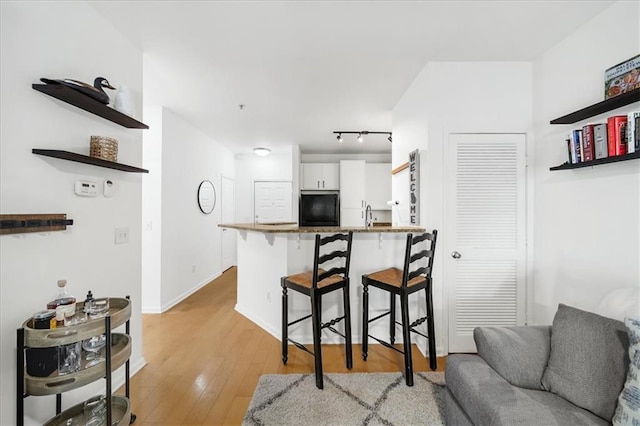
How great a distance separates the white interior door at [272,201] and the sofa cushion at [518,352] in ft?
15.9

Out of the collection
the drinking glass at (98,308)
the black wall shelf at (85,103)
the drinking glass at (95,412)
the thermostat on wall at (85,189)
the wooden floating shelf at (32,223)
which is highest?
the black wall shelf at (85,103)

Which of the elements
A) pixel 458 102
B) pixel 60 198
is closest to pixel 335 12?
pixel 458 102

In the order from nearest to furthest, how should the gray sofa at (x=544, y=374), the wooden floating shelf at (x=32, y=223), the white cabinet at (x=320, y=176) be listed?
1. the gray sofa at (x=544, y=374)
2. the wooden floating shelf at (x=32, y=223)
3. the white cabinet at (x=320, y=176)

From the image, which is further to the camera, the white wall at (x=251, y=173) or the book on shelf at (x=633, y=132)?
the white wall at (x=251, y=173)

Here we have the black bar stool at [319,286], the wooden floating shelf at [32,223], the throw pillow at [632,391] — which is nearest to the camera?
the throw pillow at [632,391]

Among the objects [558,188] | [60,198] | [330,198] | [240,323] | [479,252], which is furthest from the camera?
[330,198]

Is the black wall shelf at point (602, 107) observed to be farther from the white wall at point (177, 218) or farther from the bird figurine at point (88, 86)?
the white wall at point (177, 218)

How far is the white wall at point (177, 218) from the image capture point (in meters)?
3.48

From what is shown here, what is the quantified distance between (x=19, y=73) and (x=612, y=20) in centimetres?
352

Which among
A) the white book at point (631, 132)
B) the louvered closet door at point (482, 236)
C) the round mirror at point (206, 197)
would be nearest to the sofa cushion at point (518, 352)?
the louvered closet door at point (482, 236)

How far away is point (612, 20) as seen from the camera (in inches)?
70.7

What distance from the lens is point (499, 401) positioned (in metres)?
1.23

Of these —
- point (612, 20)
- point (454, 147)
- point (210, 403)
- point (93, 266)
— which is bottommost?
point (210, 403)

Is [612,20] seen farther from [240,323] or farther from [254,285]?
[240,323]
